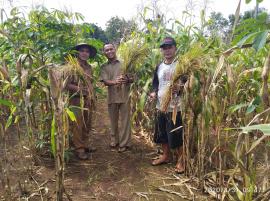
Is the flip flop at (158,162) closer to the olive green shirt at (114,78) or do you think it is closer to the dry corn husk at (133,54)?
the olive green shirt at (114,78)

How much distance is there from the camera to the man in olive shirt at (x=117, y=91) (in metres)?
3.07

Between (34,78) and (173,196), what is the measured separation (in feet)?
4.72

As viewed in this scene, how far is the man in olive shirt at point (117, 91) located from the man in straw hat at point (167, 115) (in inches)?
16.7

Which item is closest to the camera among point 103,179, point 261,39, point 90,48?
point 261,39

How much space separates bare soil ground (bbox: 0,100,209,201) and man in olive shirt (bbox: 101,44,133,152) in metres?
0.22

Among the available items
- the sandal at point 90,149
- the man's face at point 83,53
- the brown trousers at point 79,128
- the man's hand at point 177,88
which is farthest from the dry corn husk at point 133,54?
the sandal at point 90,149

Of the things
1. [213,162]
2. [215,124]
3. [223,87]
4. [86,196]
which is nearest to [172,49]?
[223,87]

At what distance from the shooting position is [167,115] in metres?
2.70

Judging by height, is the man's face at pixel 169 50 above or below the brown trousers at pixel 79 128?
above

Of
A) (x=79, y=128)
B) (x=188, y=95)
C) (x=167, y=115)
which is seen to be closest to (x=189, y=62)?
(x=188, y=95)

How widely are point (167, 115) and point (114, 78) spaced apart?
793mm

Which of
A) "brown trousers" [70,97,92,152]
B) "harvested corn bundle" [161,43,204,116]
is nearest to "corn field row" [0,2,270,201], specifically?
"harvested corn bundle" [161,43,204,116]

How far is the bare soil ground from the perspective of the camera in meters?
2.20

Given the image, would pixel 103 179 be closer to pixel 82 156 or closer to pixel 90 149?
pixel 82 156
